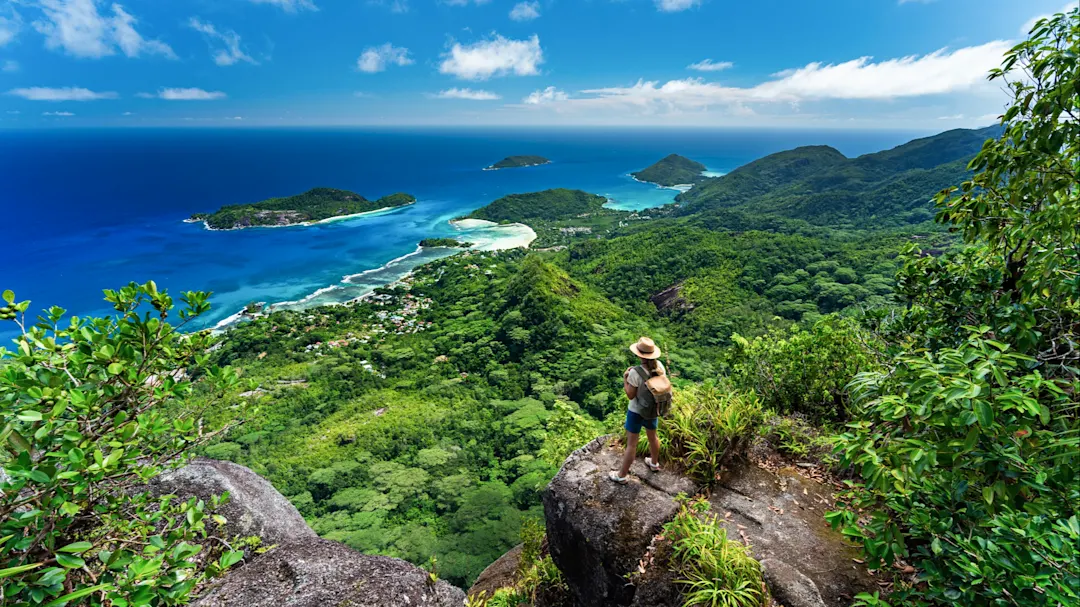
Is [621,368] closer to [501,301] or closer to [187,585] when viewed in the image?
[501,301]

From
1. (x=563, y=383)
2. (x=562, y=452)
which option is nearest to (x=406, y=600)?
(x=562, y=452)

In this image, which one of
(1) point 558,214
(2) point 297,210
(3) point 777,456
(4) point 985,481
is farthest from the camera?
(1) point 558,214

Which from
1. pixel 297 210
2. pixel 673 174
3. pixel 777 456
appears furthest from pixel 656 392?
pixel 673 174

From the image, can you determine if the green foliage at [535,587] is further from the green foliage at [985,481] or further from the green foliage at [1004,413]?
the green foliage at [985,481]

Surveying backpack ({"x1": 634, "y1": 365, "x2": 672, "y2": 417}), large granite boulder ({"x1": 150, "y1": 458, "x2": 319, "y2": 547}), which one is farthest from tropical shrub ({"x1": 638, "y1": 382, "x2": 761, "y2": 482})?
large granite boulder ({"x1": 150, "y1": 458, "x2": 319, "y2": 547})

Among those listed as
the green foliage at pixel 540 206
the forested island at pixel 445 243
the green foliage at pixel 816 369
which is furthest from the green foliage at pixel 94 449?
the green foliage at pixel 540 206

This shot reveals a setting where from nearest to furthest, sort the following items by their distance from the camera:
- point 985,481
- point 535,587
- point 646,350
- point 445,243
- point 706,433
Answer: point 985,481 < point 646,350 < point 706,433 < point 535,587 < point 445,243

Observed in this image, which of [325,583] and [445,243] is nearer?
[325,583]

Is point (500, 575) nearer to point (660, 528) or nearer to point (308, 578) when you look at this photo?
point (308, 578)
